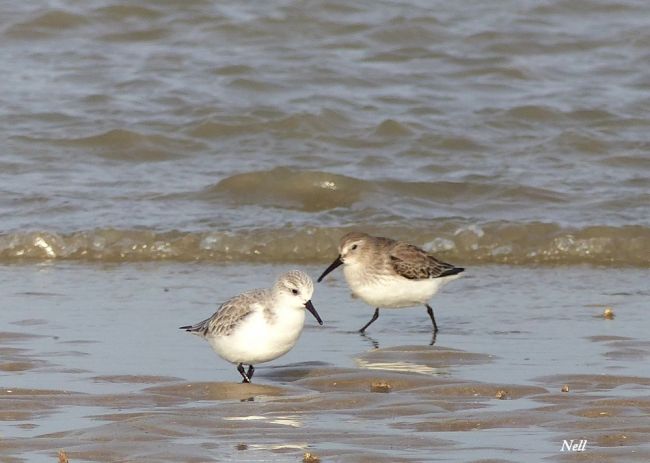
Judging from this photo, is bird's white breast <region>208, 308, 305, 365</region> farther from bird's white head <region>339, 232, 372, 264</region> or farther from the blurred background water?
the blurred background water

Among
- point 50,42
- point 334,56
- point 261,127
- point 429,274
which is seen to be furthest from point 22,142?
point 429,274

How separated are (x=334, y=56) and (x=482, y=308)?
812 cm

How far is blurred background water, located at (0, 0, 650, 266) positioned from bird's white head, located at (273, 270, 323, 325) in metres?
4.39

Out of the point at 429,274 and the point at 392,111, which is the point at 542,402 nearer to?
the point at 429,274

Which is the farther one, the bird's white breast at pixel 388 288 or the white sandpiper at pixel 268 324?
the bird's white breast at pixel 388 288

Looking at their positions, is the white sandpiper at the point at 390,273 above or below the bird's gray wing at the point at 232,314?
below

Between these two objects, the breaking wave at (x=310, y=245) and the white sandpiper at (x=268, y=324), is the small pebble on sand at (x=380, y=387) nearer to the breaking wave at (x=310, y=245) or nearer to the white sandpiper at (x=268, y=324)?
the white sandpiper at (x=268, y=324)

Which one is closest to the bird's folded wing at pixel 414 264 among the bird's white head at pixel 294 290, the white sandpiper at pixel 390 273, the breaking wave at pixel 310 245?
the white sandpiper at pixel 390 273

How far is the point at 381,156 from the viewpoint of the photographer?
46.2ft

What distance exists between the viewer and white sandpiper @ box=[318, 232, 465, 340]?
9170 mm

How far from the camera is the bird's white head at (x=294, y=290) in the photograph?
6973mm

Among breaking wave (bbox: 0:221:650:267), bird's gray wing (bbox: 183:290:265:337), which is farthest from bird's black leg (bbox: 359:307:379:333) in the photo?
breaking wave (bbox: 0:221:650:267)

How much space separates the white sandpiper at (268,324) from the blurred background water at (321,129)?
4313 mm

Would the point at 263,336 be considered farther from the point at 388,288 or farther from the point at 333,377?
the point at 388,288
